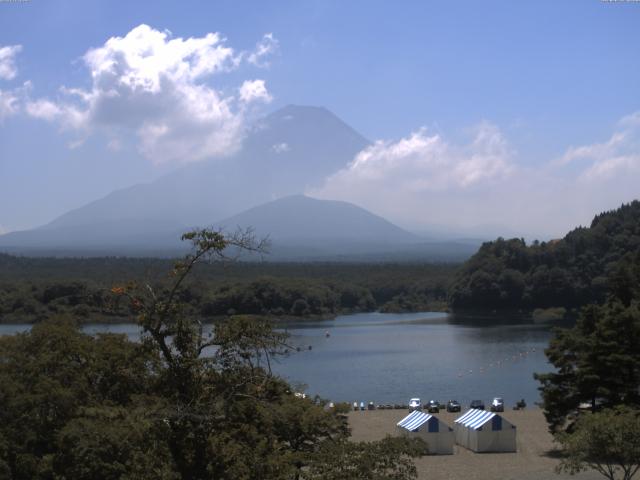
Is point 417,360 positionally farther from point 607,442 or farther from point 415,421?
point 607,442

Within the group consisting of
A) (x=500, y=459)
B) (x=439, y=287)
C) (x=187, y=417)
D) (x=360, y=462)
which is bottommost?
(x=500, y=459)

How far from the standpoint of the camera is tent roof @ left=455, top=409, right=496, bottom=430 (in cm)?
1509

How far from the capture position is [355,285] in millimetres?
58969

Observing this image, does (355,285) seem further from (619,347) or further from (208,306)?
(619,347)

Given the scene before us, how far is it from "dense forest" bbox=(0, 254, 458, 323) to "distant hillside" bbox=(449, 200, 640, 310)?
13.4 feet

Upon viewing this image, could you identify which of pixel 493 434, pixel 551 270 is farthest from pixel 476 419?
pixel 551 270

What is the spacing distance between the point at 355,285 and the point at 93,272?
1871 centimetres

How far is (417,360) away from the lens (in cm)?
3103

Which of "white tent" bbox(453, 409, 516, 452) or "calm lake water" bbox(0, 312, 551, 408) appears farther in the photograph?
"calm lake water" bbox(0, 312, 551, 408)

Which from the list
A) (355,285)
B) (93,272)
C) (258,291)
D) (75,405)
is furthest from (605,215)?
(75,405)

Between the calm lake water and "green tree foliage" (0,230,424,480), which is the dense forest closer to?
the calm lake water

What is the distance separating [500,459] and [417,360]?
16.6 metres

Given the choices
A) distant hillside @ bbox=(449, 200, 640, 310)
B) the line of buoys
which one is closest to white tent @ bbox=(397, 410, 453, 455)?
the line of buoys

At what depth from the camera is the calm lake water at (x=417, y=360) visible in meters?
24.5
